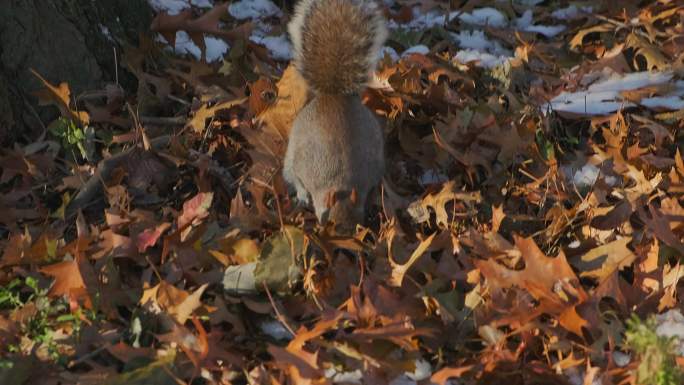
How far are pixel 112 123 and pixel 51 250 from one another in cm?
108

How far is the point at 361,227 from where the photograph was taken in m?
3.21

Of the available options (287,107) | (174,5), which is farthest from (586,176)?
(174,5)

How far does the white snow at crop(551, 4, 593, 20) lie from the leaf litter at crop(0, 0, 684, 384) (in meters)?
0.50

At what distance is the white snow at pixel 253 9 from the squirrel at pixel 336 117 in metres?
2.14

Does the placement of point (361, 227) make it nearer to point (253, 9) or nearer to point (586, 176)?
point (586, 176)

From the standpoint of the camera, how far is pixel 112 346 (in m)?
2.58

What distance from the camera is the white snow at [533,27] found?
5273mm

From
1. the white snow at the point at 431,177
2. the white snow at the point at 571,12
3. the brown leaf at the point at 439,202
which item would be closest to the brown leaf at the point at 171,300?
the brown leaf at the point at 439,202

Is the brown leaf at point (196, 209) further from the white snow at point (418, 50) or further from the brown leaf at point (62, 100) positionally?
the white snow at point (418, 50)

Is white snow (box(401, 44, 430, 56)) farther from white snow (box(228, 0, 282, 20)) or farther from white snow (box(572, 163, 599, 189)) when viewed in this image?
white snow (box(572, 163, 599, 189))

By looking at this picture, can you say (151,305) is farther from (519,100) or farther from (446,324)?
(519,100)

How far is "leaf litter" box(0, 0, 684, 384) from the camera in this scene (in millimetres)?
2588

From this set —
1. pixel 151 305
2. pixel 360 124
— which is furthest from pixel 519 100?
pixel 151 305

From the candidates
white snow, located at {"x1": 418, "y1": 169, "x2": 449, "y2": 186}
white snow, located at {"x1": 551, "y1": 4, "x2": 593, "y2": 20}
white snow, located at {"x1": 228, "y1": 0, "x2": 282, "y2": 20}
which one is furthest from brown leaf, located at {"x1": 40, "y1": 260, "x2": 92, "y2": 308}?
white snow, located at {"x1": 551, "y1": 4, "x2": 593, "y2": 20}
